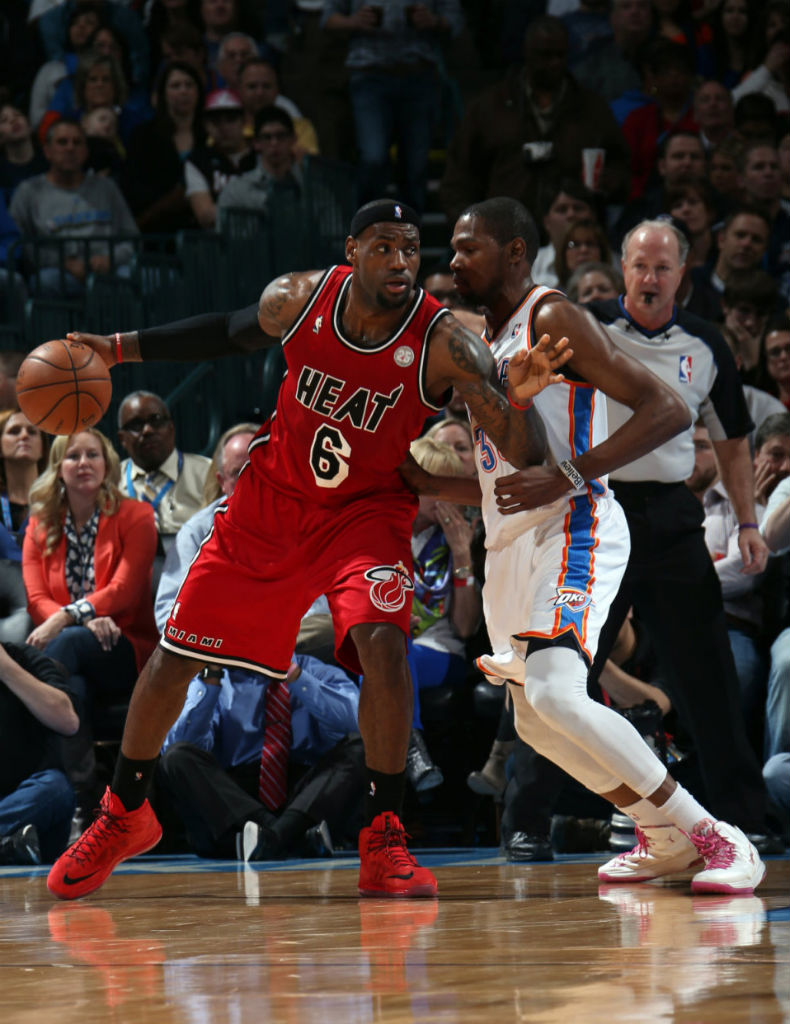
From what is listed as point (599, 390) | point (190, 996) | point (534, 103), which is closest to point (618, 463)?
point (599, 390)

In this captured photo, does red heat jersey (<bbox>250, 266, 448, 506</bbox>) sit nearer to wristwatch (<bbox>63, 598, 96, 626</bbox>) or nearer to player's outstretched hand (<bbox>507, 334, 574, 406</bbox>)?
player's outstretched hand (<bbox>507, 334, 574, 406</bbox>)

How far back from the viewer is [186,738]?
19.3 feet

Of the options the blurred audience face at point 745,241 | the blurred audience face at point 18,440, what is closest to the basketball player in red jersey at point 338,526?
the blurred audience face at point 18,440

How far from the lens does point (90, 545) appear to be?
6719mm

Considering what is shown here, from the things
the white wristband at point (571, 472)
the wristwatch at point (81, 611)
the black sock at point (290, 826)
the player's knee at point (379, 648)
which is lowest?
the black sock at point (290, 826)

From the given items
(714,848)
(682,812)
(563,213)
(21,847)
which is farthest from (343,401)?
(563,213)

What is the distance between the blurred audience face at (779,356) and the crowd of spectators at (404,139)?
0.01 meters

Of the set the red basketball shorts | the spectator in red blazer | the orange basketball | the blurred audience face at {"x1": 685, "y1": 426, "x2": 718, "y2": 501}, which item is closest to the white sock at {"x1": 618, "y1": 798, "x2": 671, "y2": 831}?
the red basketball shorts

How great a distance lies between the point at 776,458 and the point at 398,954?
12.8 feet

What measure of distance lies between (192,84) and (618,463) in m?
7.43

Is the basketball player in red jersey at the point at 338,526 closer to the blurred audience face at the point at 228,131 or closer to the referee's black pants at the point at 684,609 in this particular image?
the referee's black pants at the point at 684,609

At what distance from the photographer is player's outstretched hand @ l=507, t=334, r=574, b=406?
3.92 meters

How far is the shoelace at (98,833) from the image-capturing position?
14.2ft

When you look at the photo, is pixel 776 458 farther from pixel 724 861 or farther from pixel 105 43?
pixel 105 43
